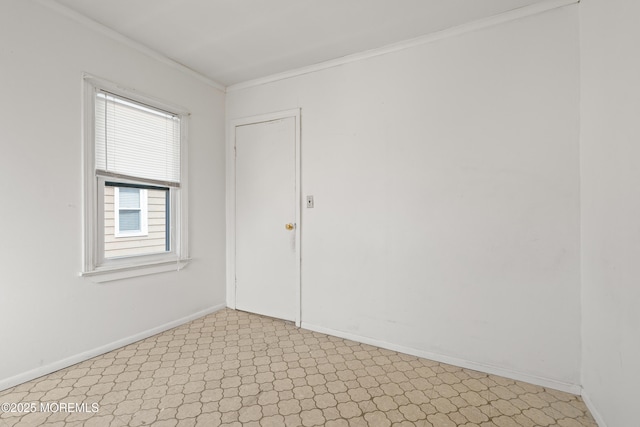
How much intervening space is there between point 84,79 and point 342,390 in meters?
3.00

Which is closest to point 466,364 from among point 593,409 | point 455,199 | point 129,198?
point 593,409

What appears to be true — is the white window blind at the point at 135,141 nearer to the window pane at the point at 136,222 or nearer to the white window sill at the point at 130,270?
the window pane at the point at 136,222

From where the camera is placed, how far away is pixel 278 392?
1994mm

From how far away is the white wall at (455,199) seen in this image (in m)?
2.06

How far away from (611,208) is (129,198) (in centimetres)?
348

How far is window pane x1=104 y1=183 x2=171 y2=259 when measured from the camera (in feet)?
8.39

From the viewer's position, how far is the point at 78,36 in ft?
7.53

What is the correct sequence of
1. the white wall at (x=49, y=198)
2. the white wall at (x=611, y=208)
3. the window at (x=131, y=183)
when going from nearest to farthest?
the white wall at (x=611, y=208)
the white wall at (x=49, y=198)
the window at (x=131, y=183)

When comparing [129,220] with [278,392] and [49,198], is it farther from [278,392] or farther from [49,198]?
[278,392]

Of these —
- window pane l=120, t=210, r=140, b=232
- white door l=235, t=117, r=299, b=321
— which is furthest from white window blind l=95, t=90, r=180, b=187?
white door l=235, t=117, r=299, b=321

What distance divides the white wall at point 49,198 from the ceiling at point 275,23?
293 millimetres

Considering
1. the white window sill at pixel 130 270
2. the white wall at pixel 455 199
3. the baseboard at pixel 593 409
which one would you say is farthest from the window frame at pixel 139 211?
the baseboard at pixel 593 409

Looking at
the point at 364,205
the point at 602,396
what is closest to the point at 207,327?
the point at 364,205

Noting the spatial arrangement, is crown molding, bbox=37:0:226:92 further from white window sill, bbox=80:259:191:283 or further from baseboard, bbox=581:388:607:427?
baseboard, bbox=581:388:607:427
